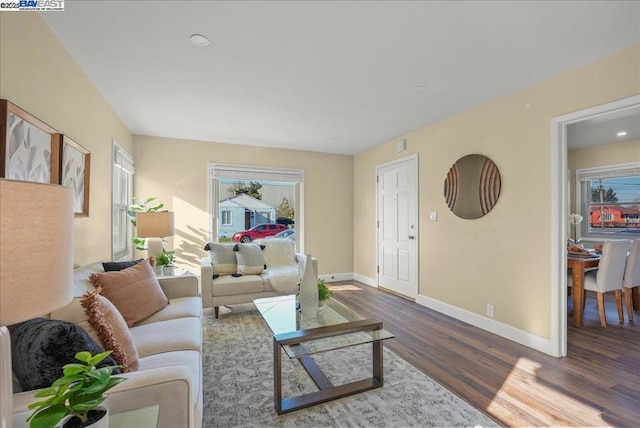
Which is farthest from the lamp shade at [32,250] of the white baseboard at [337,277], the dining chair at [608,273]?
the white baseboard at [337,277]

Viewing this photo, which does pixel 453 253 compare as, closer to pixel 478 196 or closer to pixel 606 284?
pixel 478 196

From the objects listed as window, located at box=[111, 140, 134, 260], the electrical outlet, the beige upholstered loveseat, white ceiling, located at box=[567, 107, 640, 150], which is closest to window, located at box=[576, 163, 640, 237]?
white ceiling, located at box=[567, 107, 640, 150]

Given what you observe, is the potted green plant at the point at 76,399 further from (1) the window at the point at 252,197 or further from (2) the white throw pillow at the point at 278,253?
(1) the window at the point at 252,197

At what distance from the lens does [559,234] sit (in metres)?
2.52

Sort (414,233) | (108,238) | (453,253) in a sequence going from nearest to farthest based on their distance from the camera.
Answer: (108,238), (453,253), (414,233)

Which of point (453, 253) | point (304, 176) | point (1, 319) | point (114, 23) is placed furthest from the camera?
point (304, 176)

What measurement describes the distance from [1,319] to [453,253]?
3.75 m

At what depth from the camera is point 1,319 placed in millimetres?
603

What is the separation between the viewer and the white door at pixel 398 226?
13.9ft

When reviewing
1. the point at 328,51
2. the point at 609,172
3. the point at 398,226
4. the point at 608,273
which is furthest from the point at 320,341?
the point at 609,172

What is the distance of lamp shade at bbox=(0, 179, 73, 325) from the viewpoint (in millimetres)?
609

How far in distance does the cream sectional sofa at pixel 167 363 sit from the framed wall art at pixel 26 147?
683mm

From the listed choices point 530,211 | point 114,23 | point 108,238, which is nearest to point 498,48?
point 530,211

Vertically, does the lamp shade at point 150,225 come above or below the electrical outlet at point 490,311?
above
